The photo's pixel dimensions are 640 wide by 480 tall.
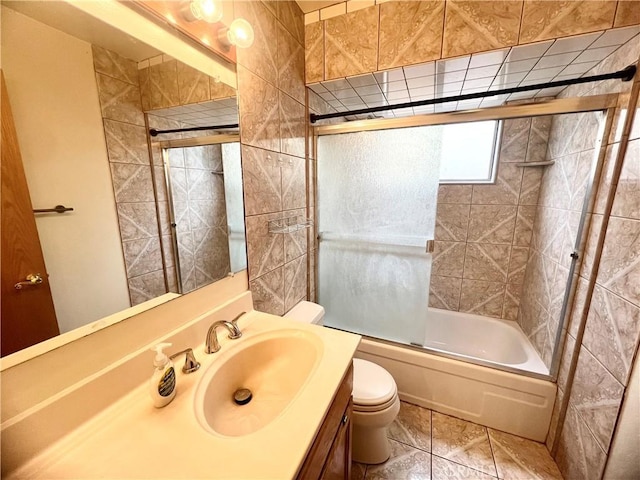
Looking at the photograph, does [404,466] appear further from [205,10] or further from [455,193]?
[205,10]

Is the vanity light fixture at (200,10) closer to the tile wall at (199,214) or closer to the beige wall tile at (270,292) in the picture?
the tile wall at (199,214)

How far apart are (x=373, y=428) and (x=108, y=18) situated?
1.81 meters

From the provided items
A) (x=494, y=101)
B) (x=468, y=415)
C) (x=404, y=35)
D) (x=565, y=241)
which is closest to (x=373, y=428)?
(x=468, y=415)

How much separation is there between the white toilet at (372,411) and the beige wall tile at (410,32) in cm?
146

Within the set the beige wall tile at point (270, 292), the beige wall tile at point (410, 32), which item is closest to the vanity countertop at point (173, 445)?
the beige wall tile at point (270, 292)

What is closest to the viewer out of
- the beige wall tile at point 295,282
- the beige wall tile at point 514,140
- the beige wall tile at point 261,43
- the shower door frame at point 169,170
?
the shower door frame at point 169,170

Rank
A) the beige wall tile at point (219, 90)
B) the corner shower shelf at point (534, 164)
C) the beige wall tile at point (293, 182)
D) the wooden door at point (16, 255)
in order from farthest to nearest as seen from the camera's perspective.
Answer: the corner shower shelf at point (534, 164) → the beige wall tile at point (293, 182) → the beige wall tile at point (219, 90) → the wooden door at point (16, 255)

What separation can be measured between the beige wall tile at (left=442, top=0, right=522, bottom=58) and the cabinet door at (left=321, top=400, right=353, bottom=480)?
1620mm

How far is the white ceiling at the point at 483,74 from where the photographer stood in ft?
3.60

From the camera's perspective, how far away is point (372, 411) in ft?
3.88

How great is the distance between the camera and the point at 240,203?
109 centimetres

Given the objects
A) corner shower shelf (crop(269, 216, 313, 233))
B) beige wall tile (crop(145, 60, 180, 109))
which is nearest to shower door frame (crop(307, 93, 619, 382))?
corner shower shelf (crop(269, 216, 313, 233))

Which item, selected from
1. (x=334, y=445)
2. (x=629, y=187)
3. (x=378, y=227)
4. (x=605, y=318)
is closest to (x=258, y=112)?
(x=378, y=227)

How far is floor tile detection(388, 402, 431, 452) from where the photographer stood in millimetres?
1431
